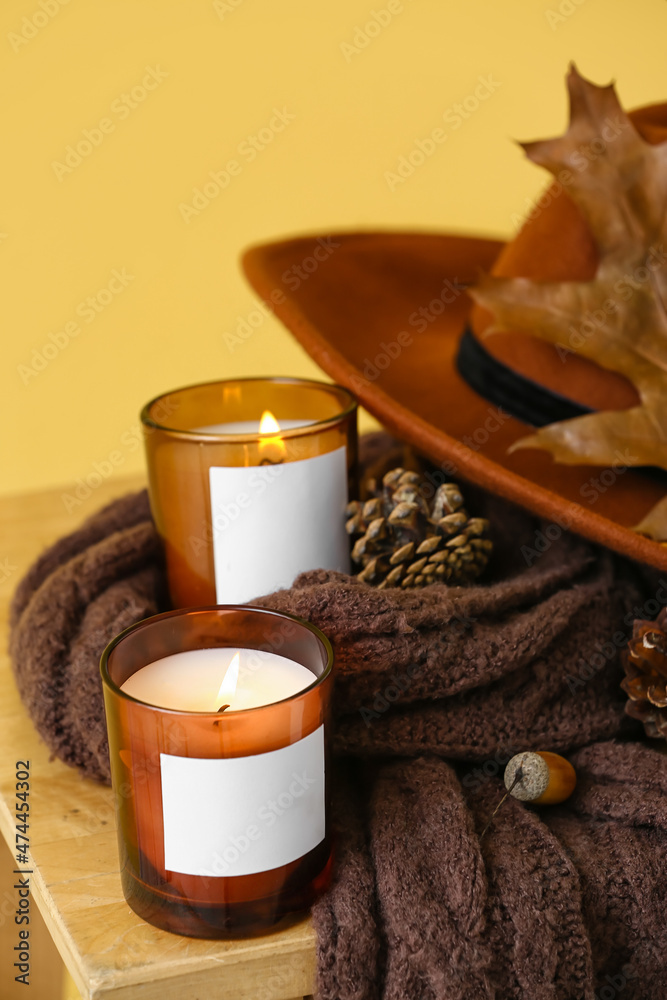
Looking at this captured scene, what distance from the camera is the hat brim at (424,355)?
2.05ft

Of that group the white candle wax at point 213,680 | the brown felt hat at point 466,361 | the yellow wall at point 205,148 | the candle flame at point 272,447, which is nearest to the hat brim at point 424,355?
the brown felt hat at point 466,361

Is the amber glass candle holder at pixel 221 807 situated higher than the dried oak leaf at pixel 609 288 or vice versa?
the dried oak leaf at pixel 609 288

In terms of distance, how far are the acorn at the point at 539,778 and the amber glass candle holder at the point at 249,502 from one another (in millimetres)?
178

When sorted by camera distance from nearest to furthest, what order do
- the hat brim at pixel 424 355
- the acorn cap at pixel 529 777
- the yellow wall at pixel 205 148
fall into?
the acorn cap at pixel 529 777 → the hat brim at pixel 424 355 → the yellow wall at pixel 205 148

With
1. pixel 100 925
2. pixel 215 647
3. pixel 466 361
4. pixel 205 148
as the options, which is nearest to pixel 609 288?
pixel 466 361

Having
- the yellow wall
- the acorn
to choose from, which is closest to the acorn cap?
the acorn

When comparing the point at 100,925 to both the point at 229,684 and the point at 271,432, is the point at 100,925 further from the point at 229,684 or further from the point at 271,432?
the point at 271,432

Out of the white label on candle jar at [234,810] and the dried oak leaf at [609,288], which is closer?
the white label on candle jar at [234,810]

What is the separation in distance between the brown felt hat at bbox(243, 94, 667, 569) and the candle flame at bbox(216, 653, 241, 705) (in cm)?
23

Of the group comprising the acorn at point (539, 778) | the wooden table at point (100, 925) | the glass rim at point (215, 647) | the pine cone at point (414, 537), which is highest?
the glass rim at point (215, 647)

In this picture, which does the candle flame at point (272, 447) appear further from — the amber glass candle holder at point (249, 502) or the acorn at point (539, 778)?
the acorn at point (539, 778)

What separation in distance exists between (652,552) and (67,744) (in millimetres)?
355

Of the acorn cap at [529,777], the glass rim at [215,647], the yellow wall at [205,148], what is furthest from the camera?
the yellow wall at [205,148]

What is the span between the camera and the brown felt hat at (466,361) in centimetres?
64
